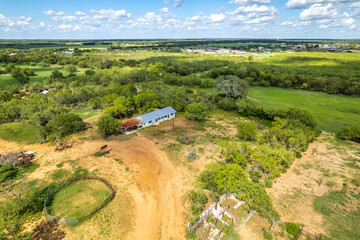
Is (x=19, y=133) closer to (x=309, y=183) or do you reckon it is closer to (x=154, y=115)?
(x=154, y=115)

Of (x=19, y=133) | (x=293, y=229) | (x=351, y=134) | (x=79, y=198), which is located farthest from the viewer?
(x=19, y=133)

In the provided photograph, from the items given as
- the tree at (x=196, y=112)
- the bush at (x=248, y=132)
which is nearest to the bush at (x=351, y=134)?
the bush at (x=248, y=132)

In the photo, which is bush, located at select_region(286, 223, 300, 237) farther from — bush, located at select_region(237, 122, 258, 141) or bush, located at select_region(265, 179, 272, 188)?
bush, located at select_region(237, 122, 258, 141)

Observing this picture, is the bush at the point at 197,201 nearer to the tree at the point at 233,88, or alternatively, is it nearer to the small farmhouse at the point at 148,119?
the small farmhouse at the point at 148,119

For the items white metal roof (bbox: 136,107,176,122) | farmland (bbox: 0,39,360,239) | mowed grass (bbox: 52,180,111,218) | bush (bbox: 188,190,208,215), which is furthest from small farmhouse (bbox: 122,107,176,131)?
bush (bbox: 188,190,208,215)

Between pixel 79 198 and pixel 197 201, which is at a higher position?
pixel 197 201

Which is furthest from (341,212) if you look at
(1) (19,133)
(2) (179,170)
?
(1) (19,133)

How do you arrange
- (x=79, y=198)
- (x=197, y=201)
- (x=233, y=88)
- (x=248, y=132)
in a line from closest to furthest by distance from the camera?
1. (x=197, y=201)
2. (x=79, y=198)
3. (x=248, y=132)
4. (x=233, y=88)
